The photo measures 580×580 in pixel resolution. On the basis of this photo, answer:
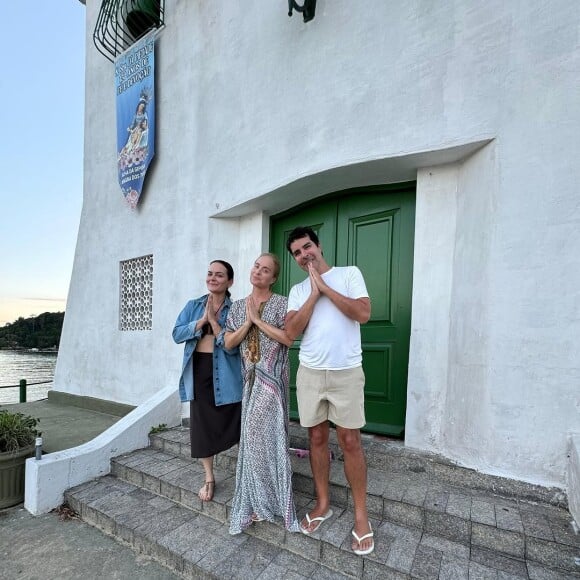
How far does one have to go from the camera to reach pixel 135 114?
509cm

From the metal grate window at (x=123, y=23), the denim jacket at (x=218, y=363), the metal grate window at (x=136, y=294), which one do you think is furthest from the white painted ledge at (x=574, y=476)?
the metal grate window at (x=123, y=23)

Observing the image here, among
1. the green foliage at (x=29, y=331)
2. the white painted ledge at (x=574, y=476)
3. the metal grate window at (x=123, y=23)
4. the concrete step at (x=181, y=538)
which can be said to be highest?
the metal grate window at (x=123, y=23)

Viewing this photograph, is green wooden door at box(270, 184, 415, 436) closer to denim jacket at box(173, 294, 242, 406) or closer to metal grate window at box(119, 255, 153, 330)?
denim jacket at box(173, 294, 242, 406)

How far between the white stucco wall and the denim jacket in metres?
1.42

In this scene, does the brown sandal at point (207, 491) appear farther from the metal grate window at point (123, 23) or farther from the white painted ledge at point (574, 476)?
the metal grate window at point (123, 23)

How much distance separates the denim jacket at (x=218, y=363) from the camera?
2426mm

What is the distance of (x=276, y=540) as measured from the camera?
217 centimetres

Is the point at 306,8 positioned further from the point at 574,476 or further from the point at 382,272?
the point at 574,476

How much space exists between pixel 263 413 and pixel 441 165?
91.8 inches

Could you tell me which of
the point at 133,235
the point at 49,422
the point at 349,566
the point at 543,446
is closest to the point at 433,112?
the point at 543,446

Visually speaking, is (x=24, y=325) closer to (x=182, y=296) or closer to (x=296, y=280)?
(x=182, y=296)

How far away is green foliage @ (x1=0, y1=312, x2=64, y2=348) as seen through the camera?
1551cm

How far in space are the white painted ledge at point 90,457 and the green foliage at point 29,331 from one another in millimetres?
13649

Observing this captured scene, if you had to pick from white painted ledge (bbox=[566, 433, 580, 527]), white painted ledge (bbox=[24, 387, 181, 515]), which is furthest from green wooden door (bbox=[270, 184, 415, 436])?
white painted ledge (bbox=[24, 387, 181, 515])
